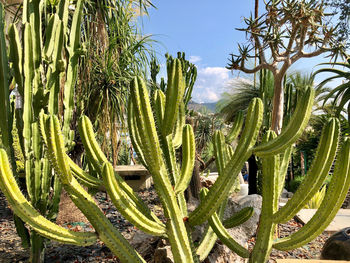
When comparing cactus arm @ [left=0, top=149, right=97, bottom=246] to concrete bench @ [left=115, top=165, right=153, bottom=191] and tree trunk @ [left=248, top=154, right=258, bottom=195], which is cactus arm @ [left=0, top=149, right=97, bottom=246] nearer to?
tree trunk @ [left=248, top=154, right=258, bottom=195]

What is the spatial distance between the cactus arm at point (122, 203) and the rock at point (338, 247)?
2.40 meters

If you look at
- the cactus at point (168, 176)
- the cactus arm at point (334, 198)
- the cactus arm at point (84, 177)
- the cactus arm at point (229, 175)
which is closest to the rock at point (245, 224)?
the cactus at point (168, 176)

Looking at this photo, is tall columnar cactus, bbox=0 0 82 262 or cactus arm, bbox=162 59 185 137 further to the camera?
tall columnar cactus, bbox=0 0 82 262

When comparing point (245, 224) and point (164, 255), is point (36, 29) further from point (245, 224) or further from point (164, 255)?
point (245, 224)

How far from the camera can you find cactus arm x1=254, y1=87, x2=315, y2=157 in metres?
1.86

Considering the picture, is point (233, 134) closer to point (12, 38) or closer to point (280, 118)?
point (12, 38)

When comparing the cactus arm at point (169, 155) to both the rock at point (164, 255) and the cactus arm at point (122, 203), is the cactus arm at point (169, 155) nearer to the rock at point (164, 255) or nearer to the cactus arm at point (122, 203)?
the cactus arm at point (122, 203)

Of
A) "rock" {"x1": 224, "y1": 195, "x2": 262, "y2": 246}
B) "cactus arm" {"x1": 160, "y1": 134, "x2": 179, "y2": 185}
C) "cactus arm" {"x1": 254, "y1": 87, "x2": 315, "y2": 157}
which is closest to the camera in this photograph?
"cactus arm" {"x1": 254, "y1": 87, "x2": 315, "y2": 157}

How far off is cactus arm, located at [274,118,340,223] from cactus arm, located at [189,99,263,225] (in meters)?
0.41

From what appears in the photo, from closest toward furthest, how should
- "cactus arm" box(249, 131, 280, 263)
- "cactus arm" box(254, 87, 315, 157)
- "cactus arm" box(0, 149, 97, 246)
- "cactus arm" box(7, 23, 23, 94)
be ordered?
"cactus arm" box(0, 149, 97, 246), "cactus arm" box(254, 87, 315, 157), "cactus arm" box(249, 131, 280, 263), "cactus arm" box(7, 23, 23, 94)

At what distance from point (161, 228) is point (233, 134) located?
1.23 metres

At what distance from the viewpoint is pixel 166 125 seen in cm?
205

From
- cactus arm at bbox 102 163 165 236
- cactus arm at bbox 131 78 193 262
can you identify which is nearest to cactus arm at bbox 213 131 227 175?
cactus arm at bbox 131 78 193 262

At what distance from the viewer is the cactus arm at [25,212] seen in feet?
5.34
